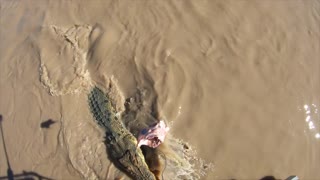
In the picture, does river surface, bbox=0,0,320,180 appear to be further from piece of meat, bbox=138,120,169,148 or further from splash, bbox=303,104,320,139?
piece of meat, bbox=138,120,169,148

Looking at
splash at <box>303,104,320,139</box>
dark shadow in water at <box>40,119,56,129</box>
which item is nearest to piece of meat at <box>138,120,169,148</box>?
dark shadow in water at <box>40,119,56,129</box>

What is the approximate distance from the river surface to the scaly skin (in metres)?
0.13

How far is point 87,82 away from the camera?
21.4 ft

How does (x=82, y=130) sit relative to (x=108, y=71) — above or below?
below

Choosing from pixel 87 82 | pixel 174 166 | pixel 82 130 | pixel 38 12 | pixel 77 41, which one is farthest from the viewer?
pixel 38 12

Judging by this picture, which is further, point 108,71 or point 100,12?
point 100,12

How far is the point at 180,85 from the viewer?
19.8 feet

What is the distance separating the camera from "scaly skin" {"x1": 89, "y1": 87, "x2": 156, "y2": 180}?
5.59m

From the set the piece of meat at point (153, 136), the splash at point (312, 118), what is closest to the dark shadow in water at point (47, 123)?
the piece of meat at point (153, 136)

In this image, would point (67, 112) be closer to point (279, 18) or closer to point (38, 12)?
point (38, 12)

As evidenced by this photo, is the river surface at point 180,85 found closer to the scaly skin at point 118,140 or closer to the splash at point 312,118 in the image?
the splash at point 312,118

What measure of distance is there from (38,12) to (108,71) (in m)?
2.39


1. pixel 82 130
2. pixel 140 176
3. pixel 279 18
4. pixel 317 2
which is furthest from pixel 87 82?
pixel 317 2

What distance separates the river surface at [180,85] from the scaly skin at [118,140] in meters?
0.13
